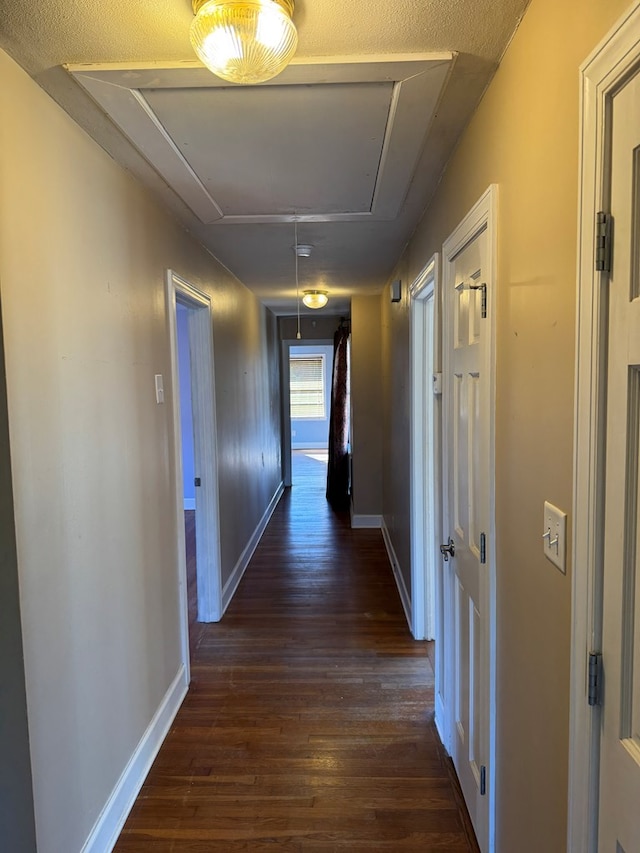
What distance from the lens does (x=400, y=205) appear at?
2303mm

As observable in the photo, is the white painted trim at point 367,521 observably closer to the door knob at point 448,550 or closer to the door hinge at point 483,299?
the door knob at point 448,550

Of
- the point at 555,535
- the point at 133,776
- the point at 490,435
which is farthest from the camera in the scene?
the point at 133,776

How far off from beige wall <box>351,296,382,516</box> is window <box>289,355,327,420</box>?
5.97 m

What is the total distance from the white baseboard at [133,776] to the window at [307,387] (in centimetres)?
906

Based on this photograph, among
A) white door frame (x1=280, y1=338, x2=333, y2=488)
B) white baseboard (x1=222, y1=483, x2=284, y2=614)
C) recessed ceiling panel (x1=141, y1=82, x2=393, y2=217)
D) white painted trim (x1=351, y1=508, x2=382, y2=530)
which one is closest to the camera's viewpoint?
recessed ceiling panel (x1=141, y1=82, x2=393, y2=217)

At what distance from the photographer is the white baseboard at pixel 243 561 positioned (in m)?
3.50

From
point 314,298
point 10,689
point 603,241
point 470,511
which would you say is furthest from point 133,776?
point 314,298

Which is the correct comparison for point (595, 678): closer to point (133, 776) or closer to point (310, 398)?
point (133, 776)

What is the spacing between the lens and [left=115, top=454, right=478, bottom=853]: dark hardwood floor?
1722 millimetres

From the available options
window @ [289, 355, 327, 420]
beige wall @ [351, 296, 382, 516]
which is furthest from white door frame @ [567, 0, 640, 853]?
window @ [289, 355, 327, 420]

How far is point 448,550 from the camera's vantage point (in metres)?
1.98

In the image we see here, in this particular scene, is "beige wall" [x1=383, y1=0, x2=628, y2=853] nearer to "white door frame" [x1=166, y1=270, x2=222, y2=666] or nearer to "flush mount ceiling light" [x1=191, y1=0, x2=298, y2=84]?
"flush mount ceiling light" [x1=191, y1=0, x2=298, y2=84]

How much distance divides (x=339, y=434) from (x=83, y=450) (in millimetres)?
5037

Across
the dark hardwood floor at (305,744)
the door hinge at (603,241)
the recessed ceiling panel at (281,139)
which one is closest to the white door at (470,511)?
the dark hardwood floor at (305,744)
